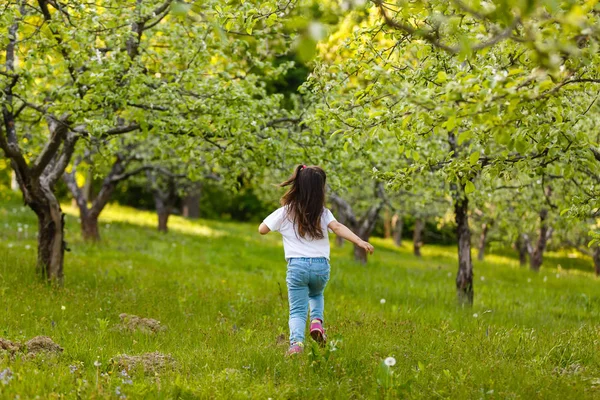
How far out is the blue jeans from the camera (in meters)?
6.38

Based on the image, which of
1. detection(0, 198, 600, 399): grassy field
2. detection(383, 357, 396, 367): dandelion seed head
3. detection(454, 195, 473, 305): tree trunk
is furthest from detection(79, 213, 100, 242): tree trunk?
detection(383, 357, 396, 367): dandelion seed head

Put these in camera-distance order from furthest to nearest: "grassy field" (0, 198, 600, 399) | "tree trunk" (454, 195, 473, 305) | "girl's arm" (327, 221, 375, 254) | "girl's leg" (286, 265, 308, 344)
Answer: "tree trunk" (454, 195, 473, 305) < "girl's leg" (286, 265, 308, 344) < "girl's arm" (327, 221, 375, 254) < "grassy field" (0, 198, 600, 399)

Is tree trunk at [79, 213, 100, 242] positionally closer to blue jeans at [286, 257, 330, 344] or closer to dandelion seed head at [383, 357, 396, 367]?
blue jeans at [286, 257, 330, 344]

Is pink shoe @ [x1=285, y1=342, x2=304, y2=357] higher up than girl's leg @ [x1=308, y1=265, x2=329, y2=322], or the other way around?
girl's leg @ [x1=308, y1=265, x2=329, y2=322]

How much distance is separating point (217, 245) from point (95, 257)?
279 inches

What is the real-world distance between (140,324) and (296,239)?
257 centimetres

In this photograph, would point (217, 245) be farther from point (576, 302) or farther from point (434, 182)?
point (576, 302)

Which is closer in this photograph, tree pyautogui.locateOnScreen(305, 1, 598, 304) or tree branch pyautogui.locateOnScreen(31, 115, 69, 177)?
tree pyautogui.locateOnScreen(305, 1, 598, 304)

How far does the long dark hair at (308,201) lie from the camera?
646 cm

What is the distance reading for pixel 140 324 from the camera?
24.6 ft

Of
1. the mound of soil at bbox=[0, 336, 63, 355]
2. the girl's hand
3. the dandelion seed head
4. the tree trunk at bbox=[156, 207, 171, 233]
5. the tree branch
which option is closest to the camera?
the dandelion seed head

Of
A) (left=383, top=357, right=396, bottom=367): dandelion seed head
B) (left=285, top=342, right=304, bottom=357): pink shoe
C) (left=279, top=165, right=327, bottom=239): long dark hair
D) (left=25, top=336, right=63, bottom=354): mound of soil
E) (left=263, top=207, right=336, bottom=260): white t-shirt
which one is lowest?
(left=25, top=336, right=63, bottom=354): mound of soil

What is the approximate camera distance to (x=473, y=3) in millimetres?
4324

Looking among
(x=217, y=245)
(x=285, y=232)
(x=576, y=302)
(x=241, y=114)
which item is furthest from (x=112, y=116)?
(x=217, y=245)
